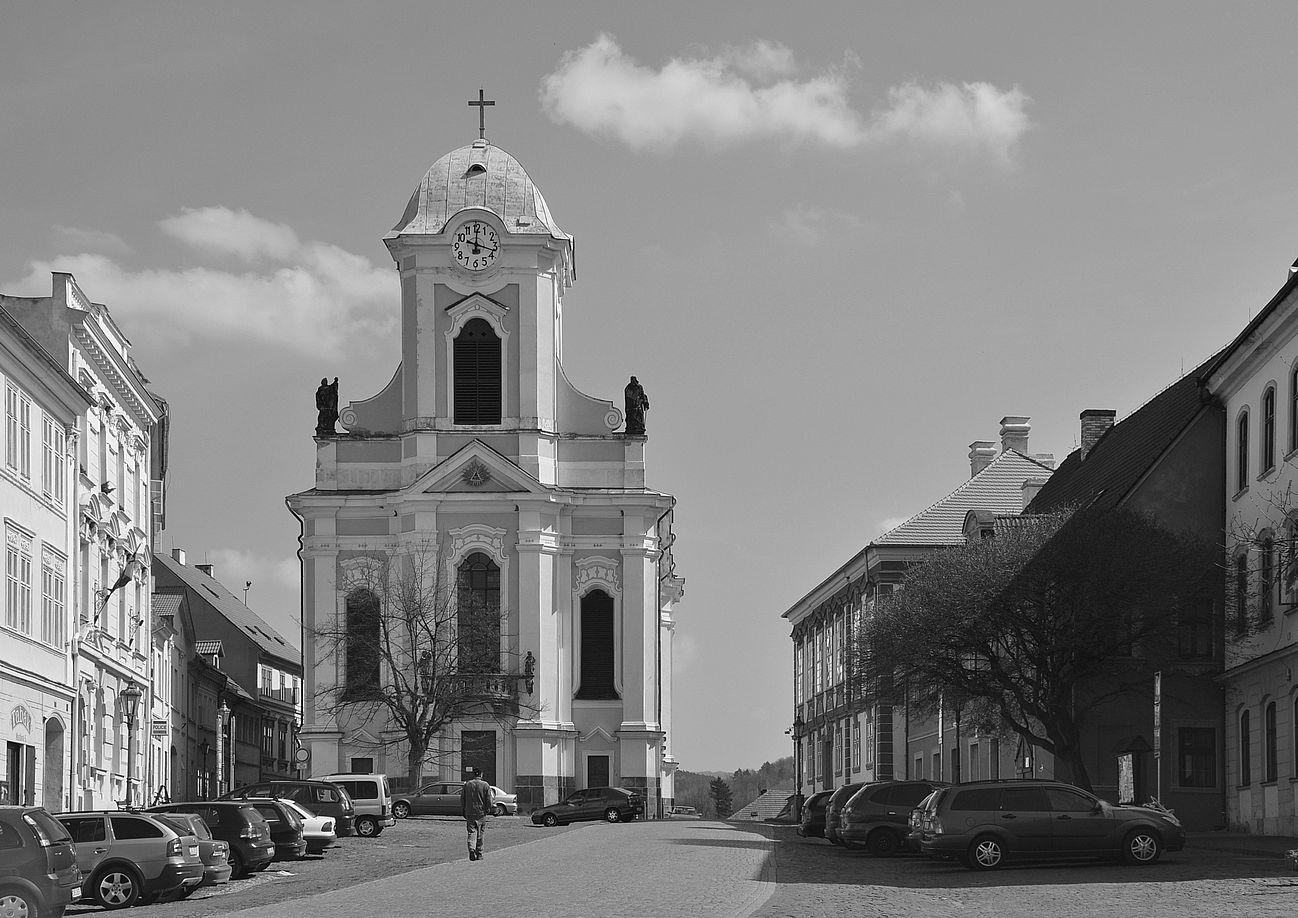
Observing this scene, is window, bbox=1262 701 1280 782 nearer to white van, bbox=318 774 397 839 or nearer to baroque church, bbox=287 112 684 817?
white van, bbox=318 774 397 839

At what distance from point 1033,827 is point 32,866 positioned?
1522cm

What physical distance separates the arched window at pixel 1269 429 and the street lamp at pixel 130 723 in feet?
105

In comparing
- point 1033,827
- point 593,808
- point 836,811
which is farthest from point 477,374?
point 1033,827

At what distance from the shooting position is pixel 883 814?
39.3 meters

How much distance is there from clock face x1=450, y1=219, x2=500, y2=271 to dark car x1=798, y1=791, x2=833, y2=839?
112 feet

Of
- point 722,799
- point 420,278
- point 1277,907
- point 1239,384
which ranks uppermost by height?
point 420,278

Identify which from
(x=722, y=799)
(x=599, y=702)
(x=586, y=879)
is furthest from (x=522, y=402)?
(x=722, y=799)

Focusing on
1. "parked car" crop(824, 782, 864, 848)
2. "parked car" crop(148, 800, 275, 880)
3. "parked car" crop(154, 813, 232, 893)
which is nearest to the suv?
"parked car" crop(824, 782, 864, 848)

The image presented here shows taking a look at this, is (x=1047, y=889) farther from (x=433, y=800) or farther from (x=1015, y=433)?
(x=1015, y=433)

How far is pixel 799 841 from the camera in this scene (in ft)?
157

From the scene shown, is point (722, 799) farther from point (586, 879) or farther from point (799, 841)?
point (586, 879)

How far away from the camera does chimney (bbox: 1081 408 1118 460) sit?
63031mm

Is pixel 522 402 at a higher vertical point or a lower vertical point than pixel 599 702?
higher

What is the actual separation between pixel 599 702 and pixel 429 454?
11259 mm
